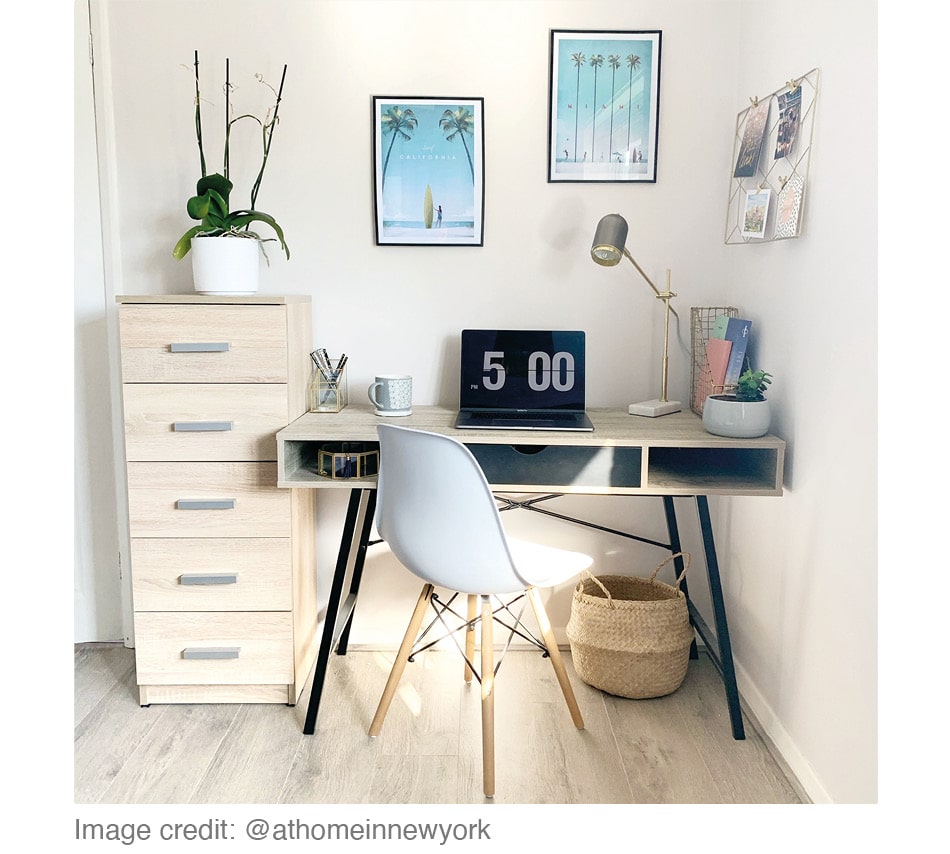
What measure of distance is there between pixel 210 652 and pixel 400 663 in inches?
22.9

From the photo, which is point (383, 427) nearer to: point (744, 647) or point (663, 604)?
point (663, 604)

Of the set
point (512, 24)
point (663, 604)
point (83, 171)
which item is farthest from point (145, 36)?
point (663, 604)

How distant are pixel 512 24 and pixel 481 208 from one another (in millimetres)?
538

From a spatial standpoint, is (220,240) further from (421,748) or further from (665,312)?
(421,748)

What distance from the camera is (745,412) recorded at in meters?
2.17

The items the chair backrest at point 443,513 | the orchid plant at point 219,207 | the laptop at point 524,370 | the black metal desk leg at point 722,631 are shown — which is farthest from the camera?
the laptop at point 524,370

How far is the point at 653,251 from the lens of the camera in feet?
8.82

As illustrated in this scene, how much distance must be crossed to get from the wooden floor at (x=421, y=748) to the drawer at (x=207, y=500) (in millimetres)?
516

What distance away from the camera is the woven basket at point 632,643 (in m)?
2.44

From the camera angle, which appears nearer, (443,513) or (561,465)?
(443,513)

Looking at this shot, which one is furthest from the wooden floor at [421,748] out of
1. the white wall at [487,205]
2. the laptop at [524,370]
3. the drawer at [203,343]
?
the drawer at [203,343]

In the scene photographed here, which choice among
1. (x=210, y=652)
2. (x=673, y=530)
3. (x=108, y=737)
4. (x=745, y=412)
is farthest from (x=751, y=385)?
(x=108, y=737)

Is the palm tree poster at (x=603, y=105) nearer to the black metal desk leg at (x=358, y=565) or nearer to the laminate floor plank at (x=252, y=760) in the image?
the black metal desk leg at (x=358, y=565)
